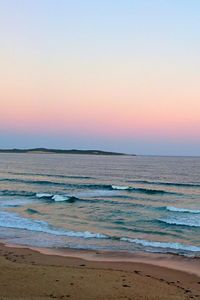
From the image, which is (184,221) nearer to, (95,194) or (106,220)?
(106,220)

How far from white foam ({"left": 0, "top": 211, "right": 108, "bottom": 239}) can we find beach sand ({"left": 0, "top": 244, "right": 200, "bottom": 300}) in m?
4.63

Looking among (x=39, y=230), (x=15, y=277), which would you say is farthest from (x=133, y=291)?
(x=39, y=230)

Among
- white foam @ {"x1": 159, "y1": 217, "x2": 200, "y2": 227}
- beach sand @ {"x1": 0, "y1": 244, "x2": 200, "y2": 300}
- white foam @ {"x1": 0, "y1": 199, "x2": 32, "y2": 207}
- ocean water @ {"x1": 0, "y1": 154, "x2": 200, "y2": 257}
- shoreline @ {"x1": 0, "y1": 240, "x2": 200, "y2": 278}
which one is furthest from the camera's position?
white foam @ {"x1": 0, "y1": 199, "x2": 32, "y2": 207}

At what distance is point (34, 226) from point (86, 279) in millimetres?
11567

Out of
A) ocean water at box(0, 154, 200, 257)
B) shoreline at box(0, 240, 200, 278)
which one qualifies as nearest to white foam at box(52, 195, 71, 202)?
ocean water at box(0, 154, 200, 257)

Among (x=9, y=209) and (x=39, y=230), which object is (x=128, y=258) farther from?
(x=9, y=209)

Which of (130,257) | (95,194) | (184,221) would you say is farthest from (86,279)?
(95,194)

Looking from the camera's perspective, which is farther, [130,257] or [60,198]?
[60,198]

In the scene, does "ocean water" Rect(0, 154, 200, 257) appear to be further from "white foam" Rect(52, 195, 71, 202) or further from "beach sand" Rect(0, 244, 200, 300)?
"beach sand" Rect(0, 244, 200, 300)

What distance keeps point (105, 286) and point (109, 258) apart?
497cm

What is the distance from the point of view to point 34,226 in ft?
76.8

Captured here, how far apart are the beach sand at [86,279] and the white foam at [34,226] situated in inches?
182

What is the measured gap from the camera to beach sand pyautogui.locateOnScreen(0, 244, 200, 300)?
10.7 m

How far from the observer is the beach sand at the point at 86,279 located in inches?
421
